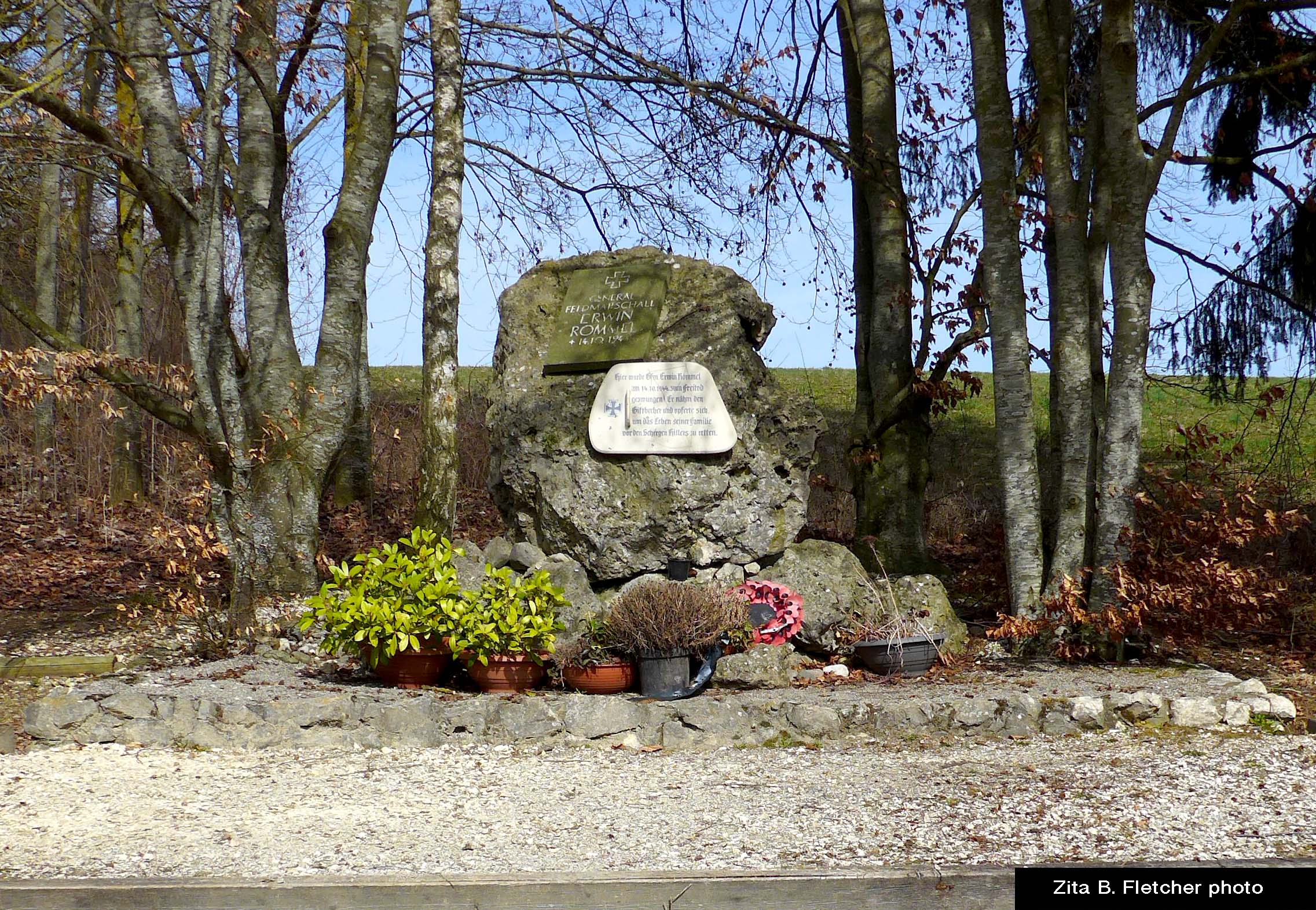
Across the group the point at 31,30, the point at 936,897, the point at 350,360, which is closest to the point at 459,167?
the point at 350,360

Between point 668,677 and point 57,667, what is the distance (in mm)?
3974

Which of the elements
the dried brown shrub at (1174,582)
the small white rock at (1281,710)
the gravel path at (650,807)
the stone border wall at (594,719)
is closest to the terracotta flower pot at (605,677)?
the stone border wall at (594,719)

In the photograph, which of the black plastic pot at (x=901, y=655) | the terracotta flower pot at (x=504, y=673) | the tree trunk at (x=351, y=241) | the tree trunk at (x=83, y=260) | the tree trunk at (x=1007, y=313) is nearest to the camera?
the terracotta flower pot at (x=504, y=673)

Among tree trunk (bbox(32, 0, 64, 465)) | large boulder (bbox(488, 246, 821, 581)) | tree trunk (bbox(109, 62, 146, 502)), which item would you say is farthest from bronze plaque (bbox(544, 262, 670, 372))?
tree trunk (bbox(32, 0, 64, 465))

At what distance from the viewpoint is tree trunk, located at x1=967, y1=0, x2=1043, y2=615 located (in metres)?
7.60

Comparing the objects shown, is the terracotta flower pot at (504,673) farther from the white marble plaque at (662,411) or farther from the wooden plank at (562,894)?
the wooden plank at (562,894)

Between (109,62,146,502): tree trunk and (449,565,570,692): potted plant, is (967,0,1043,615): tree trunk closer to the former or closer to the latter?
(449,565,570,692): potted plant

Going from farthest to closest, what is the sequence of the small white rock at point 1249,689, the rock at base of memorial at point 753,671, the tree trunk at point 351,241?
the tree trunk at point 351,241 → the rock at base of memorial at point 753,671 → the small white rock at point 1249,689

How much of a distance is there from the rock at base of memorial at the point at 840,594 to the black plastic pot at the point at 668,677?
1203mm

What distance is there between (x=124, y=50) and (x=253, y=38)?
125cm

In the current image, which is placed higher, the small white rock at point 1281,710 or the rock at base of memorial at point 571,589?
the rock at base of memorial at point 571,589

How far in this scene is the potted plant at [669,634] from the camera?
6367 mm

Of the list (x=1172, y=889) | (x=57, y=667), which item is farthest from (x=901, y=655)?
(x=57, y=667)

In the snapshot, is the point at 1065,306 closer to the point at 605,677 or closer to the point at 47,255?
the point at 605,677
